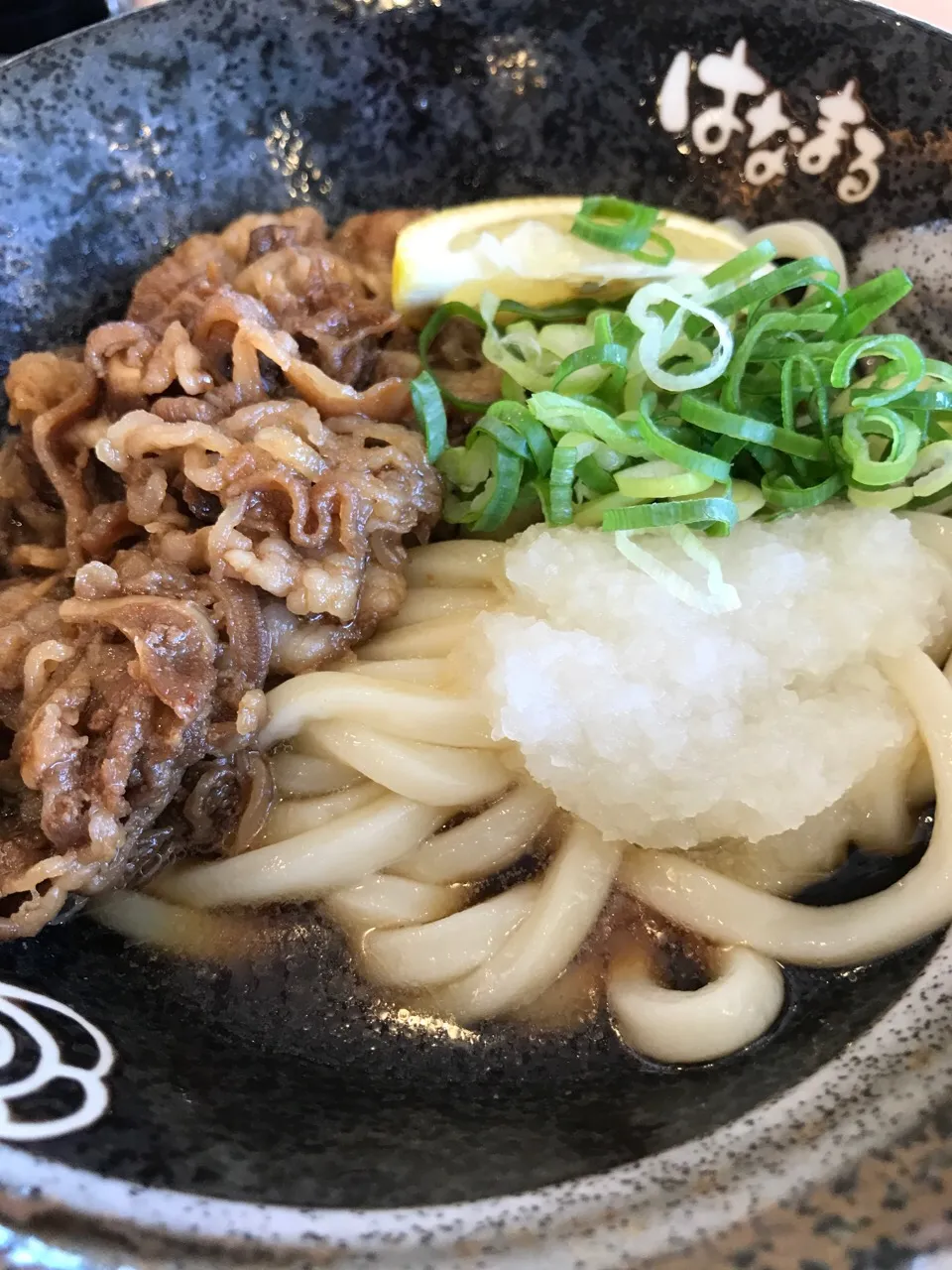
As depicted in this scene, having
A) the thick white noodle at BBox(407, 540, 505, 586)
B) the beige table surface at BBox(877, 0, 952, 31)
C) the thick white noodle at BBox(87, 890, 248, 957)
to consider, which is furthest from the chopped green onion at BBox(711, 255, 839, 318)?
the beige table surface at BBox(877, 0, 952, 31)

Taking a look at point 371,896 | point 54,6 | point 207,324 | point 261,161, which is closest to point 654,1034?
point 371,896

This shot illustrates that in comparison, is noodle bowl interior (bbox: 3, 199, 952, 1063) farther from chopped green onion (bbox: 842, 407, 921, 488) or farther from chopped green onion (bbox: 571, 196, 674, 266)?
chopped green onion (bbox: 571, 196, 674, 266)

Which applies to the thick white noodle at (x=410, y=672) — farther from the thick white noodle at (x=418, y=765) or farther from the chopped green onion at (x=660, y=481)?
the chopped green onion at (x=660, y=481)

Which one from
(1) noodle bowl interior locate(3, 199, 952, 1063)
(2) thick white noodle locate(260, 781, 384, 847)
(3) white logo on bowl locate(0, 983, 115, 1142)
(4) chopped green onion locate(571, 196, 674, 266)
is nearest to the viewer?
(3) white logo on bowl locate(0, 983, 115, 1142)

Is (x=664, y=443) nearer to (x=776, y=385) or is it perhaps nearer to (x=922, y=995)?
(x=776, y=385)

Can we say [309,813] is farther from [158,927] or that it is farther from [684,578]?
[684,578]

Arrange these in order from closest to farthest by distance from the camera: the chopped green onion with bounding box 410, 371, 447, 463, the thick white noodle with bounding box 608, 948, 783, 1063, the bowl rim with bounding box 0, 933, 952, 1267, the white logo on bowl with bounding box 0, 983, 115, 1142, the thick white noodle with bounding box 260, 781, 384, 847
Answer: the bowl rim with bounding box 0, 933, 952, 1267 → the white logo on bowl with bounding box 0, 983, 115, 1142 → the thick white noodle with bounding box 608, 948, 783, 1063 → the thick white noodle with bounding box 260, 781, 384, 847 → the chopped green onion with bounding box 410, 371, 447, 463
